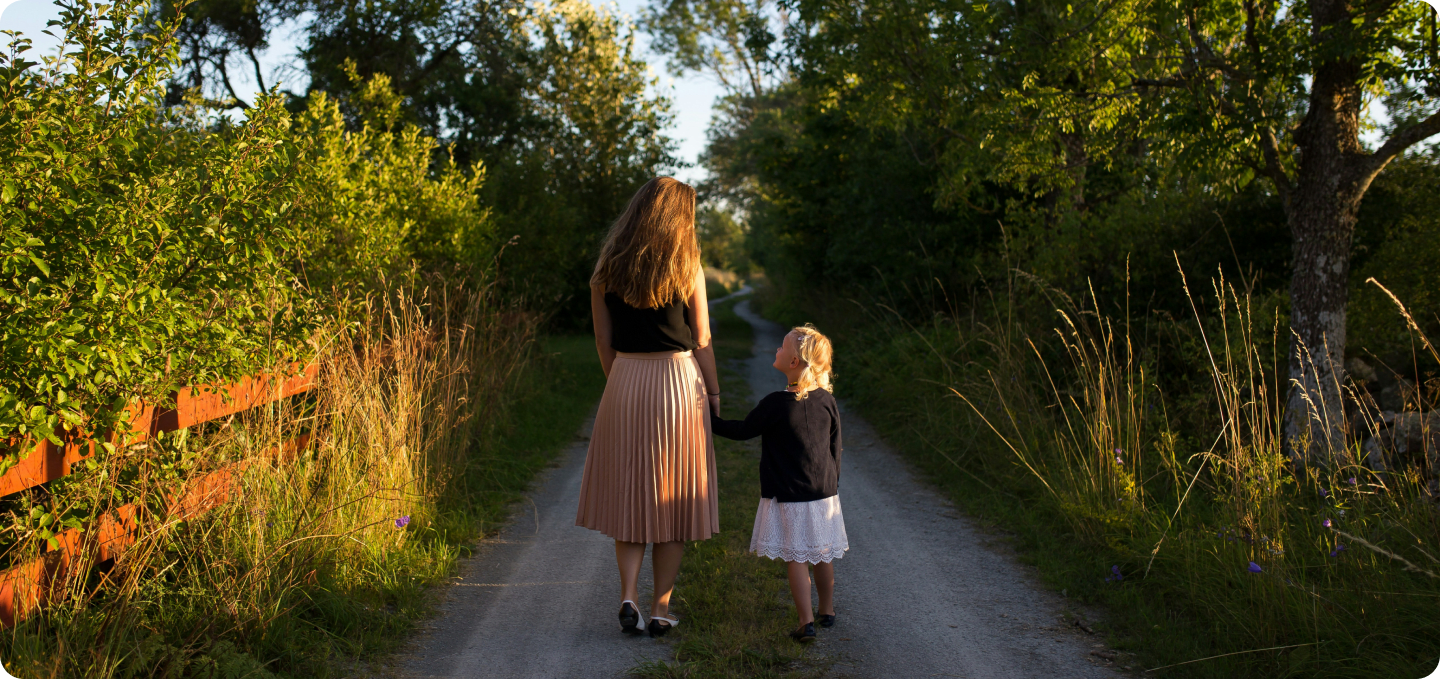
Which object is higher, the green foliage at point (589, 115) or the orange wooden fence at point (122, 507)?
the green foliage at point (589, 115)

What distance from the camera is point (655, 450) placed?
3906 mm

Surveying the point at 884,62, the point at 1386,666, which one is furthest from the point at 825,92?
the point at 1386,666

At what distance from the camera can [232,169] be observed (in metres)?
3.60

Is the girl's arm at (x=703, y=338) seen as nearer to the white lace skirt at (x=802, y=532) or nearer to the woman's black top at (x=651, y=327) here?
the woman's black top at (x=651, y=327)

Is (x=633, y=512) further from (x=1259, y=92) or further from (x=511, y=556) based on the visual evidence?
(x=1259, y=92)

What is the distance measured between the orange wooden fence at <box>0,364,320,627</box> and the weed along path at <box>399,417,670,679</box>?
1174mm

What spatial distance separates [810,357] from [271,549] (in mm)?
2652

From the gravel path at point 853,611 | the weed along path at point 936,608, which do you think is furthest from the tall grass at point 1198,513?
the gravel path at point 853,611

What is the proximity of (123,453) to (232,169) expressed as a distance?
1244mm

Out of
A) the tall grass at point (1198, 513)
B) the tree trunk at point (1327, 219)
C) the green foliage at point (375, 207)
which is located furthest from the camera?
the green foliage at point (375, 207)

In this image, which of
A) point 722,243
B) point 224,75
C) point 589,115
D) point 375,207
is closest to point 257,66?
point 224,75

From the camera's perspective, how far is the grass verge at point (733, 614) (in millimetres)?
3582

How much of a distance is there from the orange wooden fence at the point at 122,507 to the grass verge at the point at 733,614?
2.11 meters

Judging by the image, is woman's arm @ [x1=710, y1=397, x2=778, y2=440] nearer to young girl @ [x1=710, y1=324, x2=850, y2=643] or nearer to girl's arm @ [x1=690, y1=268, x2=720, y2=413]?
young girl @ [x1=710, y1=324, x2=850, y2=643]
